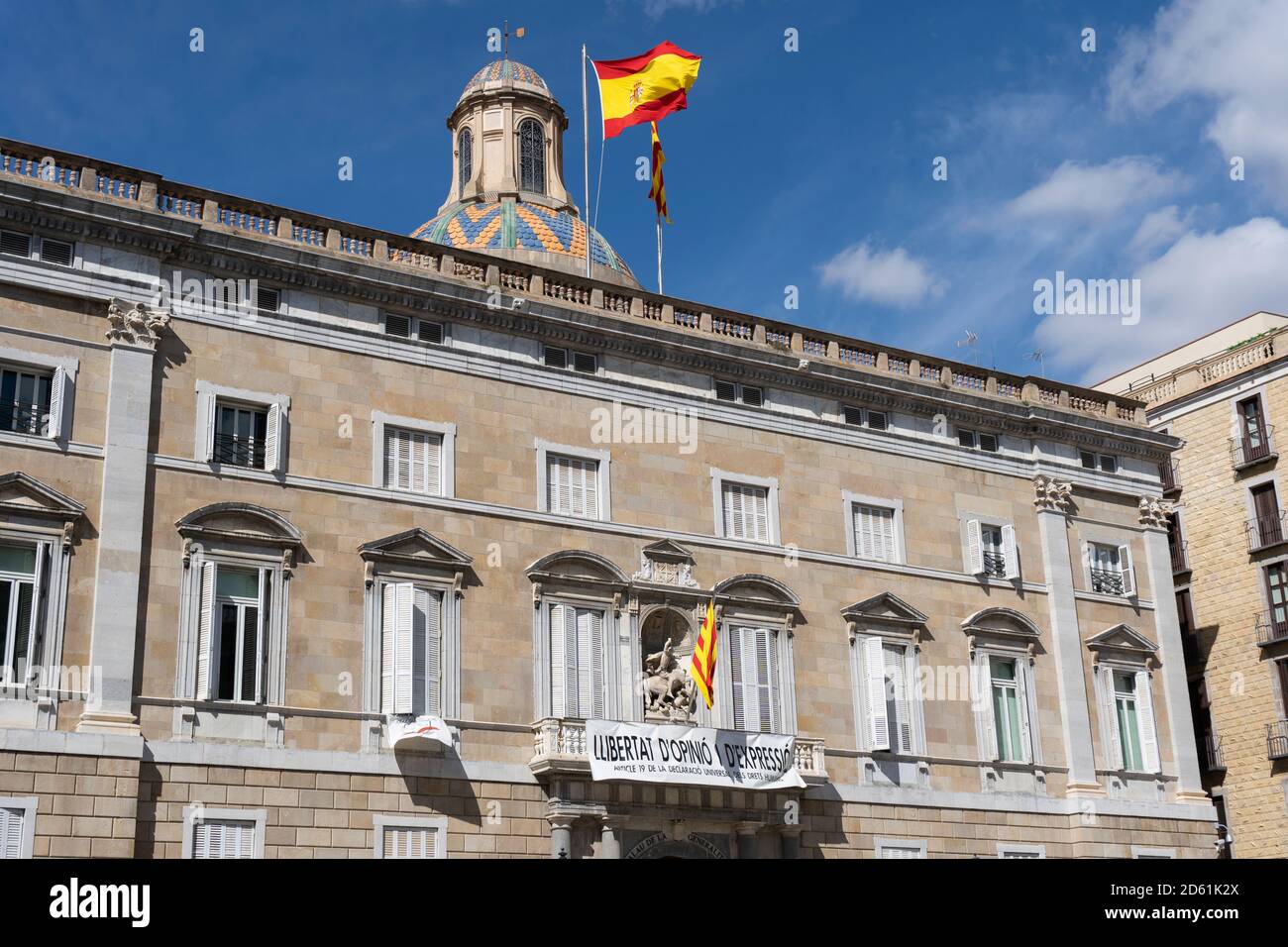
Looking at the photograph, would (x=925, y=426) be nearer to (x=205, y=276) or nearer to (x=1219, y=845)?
(x=1219, y=845)

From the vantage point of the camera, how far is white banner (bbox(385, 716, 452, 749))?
92.3 feet

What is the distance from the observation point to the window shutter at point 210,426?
28281mm

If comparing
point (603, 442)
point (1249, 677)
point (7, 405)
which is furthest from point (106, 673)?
point (1249, 677)

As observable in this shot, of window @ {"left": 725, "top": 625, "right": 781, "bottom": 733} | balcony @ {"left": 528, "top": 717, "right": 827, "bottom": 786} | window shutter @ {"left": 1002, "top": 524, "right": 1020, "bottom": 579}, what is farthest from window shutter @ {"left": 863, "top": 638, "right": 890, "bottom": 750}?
balcony @ {"left": 528, "top": 717, "right": 827, "bottom": 786}

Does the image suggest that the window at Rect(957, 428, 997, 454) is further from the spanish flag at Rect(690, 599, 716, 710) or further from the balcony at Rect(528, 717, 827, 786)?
the balcony at Rect(528, 717, 827, 786)

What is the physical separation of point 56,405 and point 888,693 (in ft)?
61.2

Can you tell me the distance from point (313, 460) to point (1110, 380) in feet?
120

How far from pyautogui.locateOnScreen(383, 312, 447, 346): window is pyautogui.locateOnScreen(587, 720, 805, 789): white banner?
8.62 metres

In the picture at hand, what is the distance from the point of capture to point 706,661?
31344 mm

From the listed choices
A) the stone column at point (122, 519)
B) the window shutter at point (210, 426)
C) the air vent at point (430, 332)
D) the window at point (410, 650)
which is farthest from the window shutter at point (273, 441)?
the air vent at point (430, 332)

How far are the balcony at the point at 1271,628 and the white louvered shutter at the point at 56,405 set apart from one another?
3398 cm

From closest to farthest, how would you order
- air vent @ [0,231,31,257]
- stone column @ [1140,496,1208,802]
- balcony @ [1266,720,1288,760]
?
air vent @ [0,231,31,257] → stone column @ [1140,496,1208,802] → balcony @ [1266,720,1288,760]

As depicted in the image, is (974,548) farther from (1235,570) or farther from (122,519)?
(122,519)
